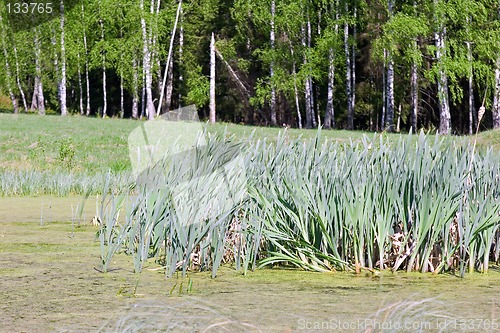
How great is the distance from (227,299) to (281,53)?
2555 centimetres

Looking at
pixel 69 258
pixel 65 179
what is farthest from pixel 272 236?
pixel 65 179

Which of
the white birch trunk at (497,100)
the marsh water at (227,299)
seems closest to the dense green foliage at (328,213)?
the marsh water at (227,299)

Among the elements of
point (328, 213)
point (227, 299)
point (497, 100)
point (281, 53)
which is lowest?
point (227, 299)

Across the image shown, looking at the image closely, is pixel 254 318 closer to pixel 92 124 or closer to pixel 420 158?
pixel 420 158

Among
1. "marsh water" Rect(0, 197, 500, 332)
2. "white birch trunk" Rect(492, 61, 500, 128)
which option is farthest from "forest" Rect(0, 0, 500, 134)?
"marsh water" Rect(0, 197, 500, 332)

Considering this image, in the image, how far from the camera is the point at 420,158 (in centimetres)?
403

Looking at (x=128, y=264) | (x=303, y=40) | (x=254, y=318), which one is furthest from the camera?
(x=303, y=40)

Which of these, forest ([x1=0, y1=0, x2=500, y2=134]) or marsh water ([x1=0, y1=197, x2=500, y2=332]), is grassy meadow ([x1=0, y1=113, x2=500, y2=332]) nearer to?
marsh water ([x1=0, y1=197, x2=500, y2=332])

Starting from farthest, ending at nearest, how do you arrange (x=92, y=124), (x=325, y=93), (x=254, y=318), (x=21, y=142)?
(x=325, y=93), (x=92, y=124), (x=21, y=142), (x=254, y=318)

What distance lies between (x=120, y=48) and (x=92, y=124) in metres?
8.11

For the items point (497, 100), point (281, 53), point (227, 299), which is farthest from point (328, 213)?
point (281, 53)

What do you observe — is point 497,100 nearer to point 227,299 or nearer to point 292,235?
point 292,235

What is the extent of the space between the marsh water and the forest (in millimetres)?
18586

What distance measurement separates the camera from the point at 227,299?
10.5 feet
